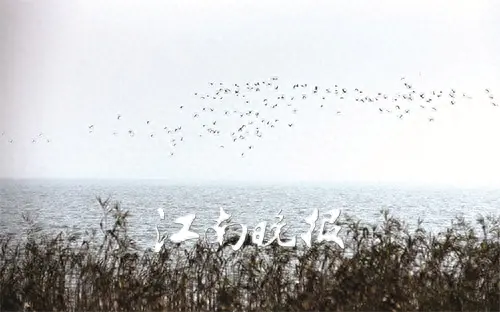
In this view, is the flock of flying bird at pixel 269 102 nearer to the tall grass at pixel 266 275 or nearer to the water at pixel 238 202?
the water at pixel 238 202

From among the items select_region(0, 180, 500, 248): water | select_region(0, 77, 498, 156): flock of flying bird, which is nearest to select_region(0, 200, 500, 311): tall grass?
select_region(0, 180, 500, 248): water

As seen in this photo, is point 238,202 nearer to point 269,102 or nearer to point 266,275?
point 269,102

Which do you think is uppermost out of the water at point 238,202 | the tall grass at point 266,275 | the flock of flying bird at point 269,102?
the flock of flying bird at point 269,102

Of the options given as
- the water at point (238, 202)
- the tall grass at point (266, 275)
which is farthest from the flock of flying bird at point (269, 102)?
the tall grass at point (266, 275)

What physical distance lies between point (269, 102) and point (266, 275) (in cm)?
135

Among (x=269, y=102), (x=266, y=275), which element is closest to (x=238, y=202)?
(x=269, y=102)

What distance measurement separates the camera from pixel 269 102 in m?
4.34

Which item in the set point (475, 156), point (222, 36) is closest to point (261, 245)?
point (222, 36)

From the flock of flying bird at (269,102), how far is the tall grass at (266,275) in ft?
3.13

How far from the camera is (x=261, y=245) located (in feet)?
11.1

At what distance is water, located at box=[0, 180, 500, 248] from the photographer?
14.4 ft

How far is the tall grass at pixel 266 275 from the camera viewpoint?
310cm

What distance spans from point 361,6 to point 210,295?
1558mm

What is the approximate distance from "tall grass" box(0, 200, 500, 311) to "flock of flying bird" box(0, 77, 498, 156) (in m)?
0.96
